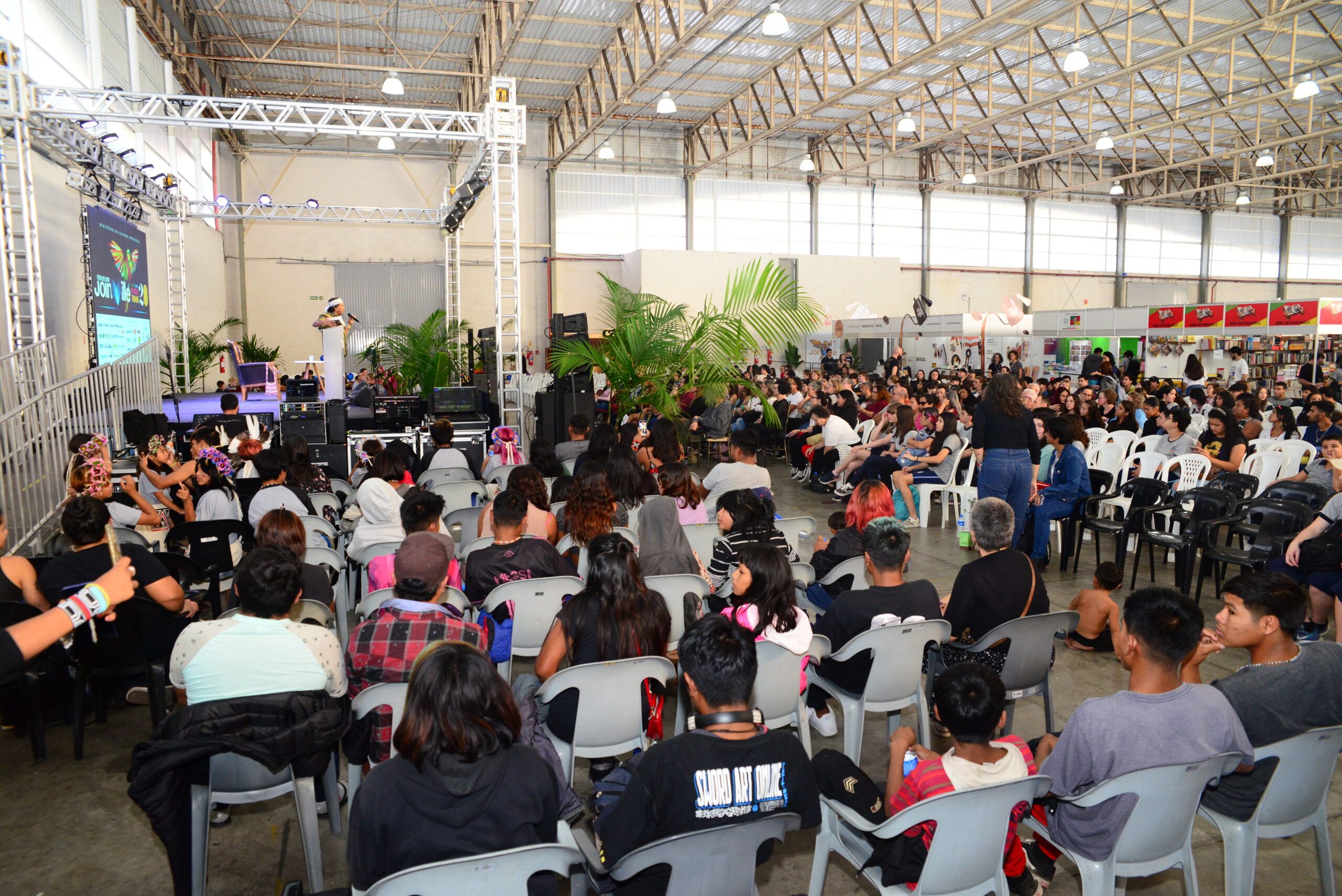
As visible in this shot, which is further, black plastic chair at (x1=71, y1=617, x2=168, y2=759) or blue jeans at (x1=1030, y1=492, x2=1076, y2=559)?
blue jeans at (x1=1030, y1=492, x2=1076, y2=559)

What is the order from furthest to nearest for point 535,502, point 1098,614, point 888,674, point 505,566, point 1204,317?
1. point 1204,317
2. point 535,502
3. point 1098,614
4. point 505,566
5. point 888,674

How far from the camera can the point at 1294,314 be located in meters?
13.4

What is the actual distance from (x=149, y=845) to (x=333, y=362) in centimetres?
868

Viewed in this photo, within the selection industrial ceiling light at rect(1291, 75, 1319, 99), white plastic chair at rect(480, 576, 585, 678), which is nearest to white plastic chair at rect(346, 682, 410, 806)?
white plastic chair at rect(480, 576, 585, 678)

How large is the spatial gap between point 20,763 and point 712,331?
600cm

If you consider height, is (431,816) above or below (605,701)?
above

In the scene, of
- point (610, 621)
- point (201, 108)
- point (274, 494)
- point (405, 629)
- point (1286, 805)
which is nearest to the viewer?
point (1286, 805)

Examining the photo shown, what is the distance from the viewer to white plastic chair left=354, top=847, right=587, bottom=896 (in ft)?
4.94

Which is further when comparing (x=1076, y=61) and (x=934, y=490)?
(x=1076, y=61)

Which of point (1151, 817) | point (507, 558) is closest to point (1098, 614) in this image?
point (1151, 817)

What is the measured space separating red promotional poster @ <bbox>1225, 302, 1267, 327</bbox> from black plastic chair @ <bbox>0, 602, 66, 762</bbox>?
641 inches

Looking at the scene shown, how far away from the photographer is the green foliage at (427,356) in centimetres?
1382

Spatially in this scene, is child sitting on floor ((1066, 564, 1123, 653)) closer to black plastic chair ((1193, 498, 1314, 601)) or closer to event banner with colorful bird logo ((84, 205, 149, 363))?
black plastic chair ((1193, 498, 1314, 601))

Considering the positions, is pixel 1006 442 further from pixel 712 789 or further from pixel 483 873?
pixel 483 873
